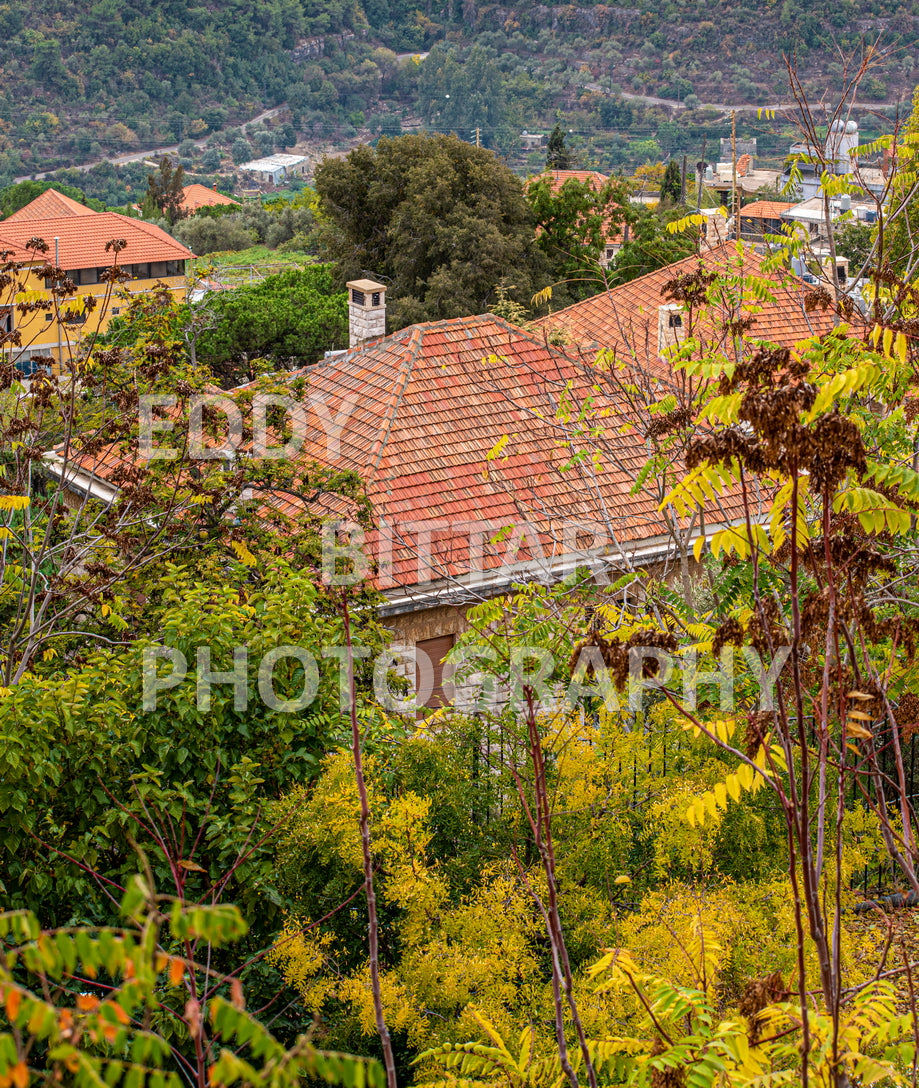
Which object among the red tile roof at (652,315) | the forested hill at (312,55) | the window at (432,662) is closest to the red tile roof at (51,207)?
the forested hill at (312,55)

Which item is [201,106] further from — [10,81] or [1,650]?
[1,650]

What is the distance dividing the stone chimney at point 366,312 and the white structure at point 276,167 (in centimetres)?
9675

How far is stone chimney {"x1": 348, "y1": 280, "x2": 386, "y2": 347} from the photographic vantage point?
20.6 metres

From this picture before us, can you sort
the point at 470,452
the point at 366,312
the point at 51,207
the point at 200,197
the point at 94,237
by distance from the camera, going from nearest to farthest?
the point at 470,452
the point at 366,312
the point at 94,237
the point at 51,207
the point at 200,197

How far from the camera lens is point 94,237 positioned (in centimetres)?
5462

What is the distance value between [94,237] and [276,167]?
6297 centimetres

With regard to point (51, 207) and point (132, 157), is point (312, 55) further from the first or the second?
point (51, 207)

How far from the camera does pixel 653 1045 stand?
4.80m

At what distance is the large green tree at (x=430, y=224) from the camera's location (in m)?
28.5

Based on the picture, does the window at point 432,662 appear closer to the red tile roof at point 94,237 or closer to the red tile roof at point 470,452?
the red tile roof at point 470,452

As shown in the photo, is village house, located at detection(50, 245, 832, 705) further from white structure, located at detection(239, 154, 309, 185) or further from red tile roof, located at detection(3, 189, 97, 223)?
white structure, located at detection(239, 154, 309, 185)

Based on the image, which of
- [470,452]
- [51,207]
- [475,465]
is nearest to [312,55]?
[51,207]

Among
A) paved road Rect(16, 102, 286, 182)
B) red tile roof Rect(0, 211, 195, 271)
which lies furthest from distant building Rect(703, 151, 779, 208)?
paved road Rect(16, 102, 286, 182)

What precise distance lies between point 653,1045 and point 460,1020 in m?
1.44
